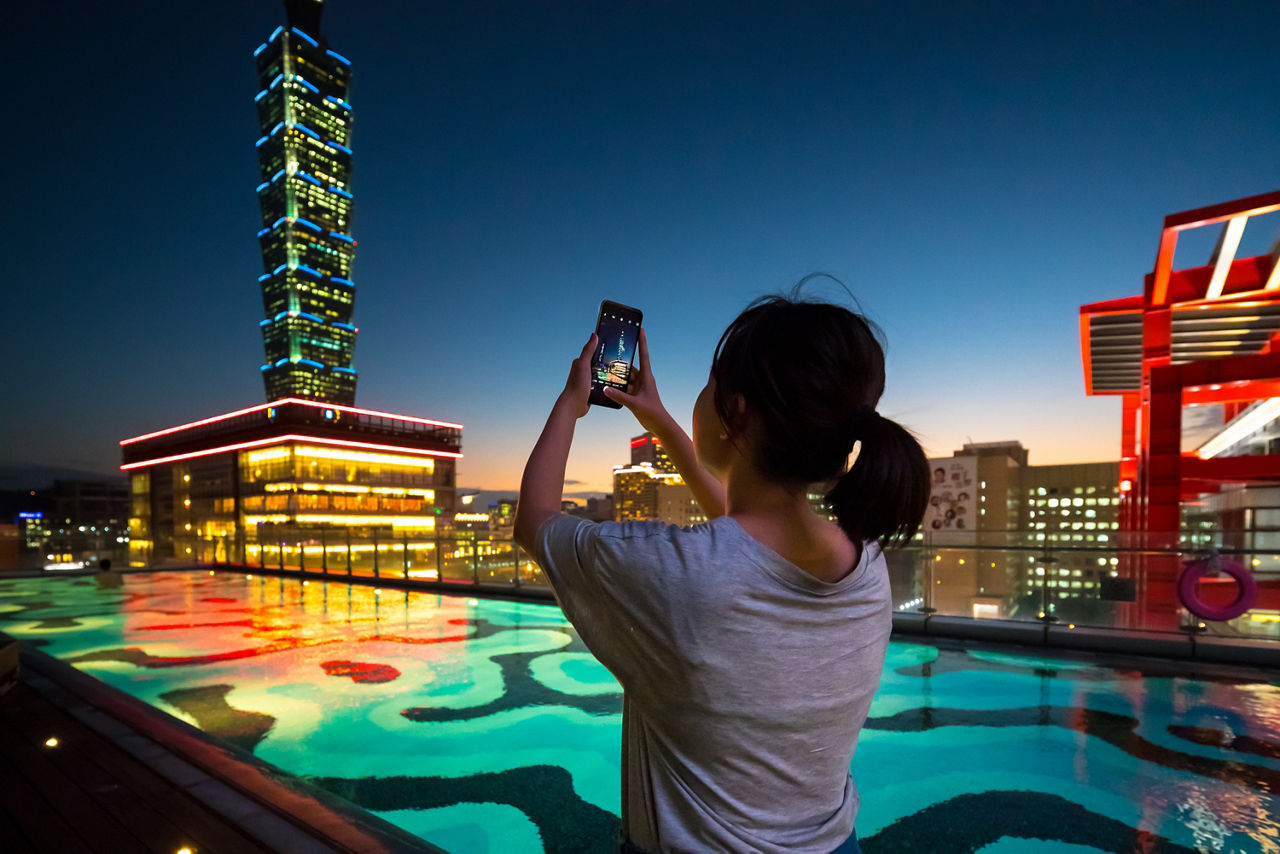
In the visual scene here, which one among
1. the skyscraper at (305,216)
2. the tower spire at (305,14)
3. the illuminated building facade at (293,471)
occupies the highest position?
the tower spire at (305,14)

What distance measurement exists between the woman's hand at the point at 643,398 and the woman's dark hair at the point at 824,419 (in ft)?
0.80

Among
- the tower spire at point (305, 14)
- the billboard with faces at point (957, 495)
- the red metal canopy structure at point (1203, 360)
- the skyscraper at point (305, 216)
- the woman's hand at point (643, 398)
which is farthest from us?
the tower spire at point (305, 14)

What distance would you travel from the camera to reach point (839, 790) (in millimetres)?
818

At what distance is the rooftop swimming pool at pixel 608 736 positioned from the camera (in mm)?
2891

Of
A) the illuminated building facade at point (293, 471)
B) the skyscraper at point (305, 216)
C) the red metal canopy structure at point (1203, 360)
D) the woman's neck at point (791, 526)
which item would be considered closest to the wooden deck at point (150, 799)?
the woman's neck at point (791, 526)

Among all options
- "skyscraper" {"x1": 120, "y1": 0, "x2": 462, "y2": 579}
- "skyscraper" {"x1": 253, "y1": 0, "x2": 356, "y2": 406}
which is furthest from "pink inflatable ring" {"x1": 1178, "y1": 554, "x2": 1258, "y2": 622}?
"skyscraper" {"x1": 253, "y1": 0, "x2": 356, "y2": 406}

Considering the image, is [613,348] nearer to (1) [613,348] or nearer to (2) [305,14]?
(1) [613,348]

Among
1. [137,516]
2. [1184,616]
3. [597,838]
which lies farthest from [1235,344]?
[137,516]

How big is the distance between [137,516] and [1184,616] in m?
62.1

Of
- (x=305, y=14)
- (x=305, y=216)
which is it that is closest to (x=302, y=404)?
(x=305, y=216)

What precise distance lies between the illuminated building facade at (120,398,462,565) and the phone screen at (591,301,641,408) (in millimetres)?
41021

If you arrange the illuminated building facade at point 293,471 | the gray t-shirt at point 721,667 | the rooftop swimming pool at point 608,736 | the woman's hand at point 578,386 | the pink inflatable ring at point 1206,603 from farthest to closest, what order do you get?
the illuminated building facade at point 293,471 → the pink inflatable ring at point 1206,603 → the rooftop swimming pool at point 608,736 → the woman's hand at point 578,386 → the gray t-shirt at point 721,667

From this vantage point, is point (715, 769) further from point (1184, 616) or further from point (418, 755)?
point (1184, 616)

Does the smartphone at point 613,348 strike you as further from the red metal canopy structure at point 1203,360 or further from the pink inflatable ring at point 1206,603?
the red metal canopy structure at point 1203,360
